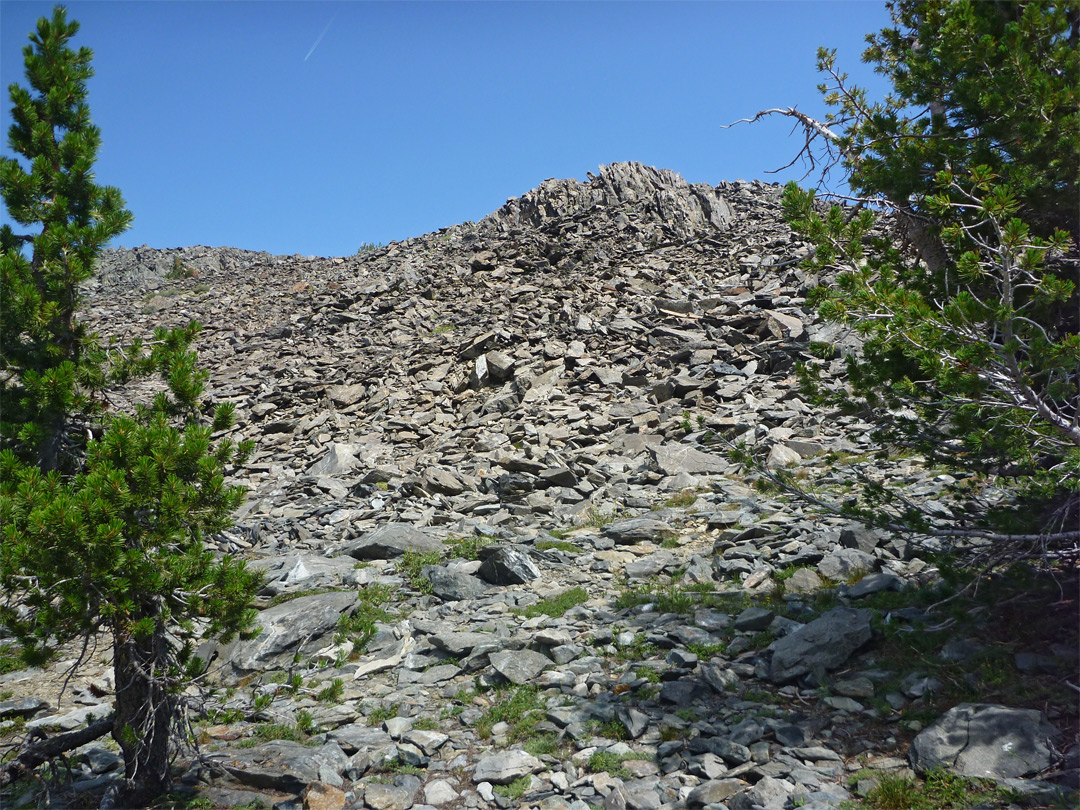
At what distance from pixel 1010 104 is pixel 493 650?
772 centimetres

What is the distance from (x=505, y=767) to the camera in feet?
20.3

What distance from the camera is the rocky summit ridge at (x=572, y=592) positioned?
A: 5984 mm

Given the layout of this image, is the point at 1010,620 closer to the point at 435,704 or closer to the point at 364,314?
the point at 435,704

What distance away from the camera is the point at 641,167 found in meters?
39.4

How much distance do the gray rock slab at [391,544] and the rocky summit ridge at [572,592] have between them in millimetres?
70

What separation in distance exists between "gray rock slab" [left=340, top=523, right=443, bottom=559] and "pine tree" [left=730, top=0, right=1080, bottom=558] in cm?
766

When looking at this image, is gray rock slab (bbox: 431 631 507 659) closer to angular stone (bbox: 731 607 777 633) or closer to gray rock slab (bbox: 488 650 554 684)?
gray rock slab (bbox: 488 650 554 684)

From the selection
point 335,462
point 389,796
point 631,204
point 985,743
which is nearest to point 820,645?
point 985,743

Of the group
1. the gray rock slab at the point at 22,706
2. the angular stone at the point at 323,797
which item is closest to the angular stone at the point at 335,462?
the gray rock slab at the point at 22,706

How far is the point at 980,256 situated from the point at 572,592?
6654 millimetres

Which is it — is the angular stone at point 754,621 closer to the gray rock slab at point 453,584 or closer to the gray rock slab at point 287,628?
the gray rock slab at point 453,584

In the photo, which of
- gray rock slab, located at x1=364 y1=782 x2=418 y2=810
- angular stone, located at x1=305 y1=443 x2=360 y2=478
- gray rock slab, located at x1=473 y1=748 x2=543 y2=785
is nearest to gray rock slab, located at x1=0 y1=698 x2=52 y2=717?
gray rock slab, located at x1=364 y1=782 x2=418 y2=810

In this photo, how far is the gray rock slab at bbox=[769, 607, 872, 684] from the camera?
7.19m

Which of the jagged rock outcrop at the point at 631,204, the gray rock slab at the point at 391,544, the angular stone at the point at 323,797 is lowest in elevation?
the angular stone at the point at 323,797
